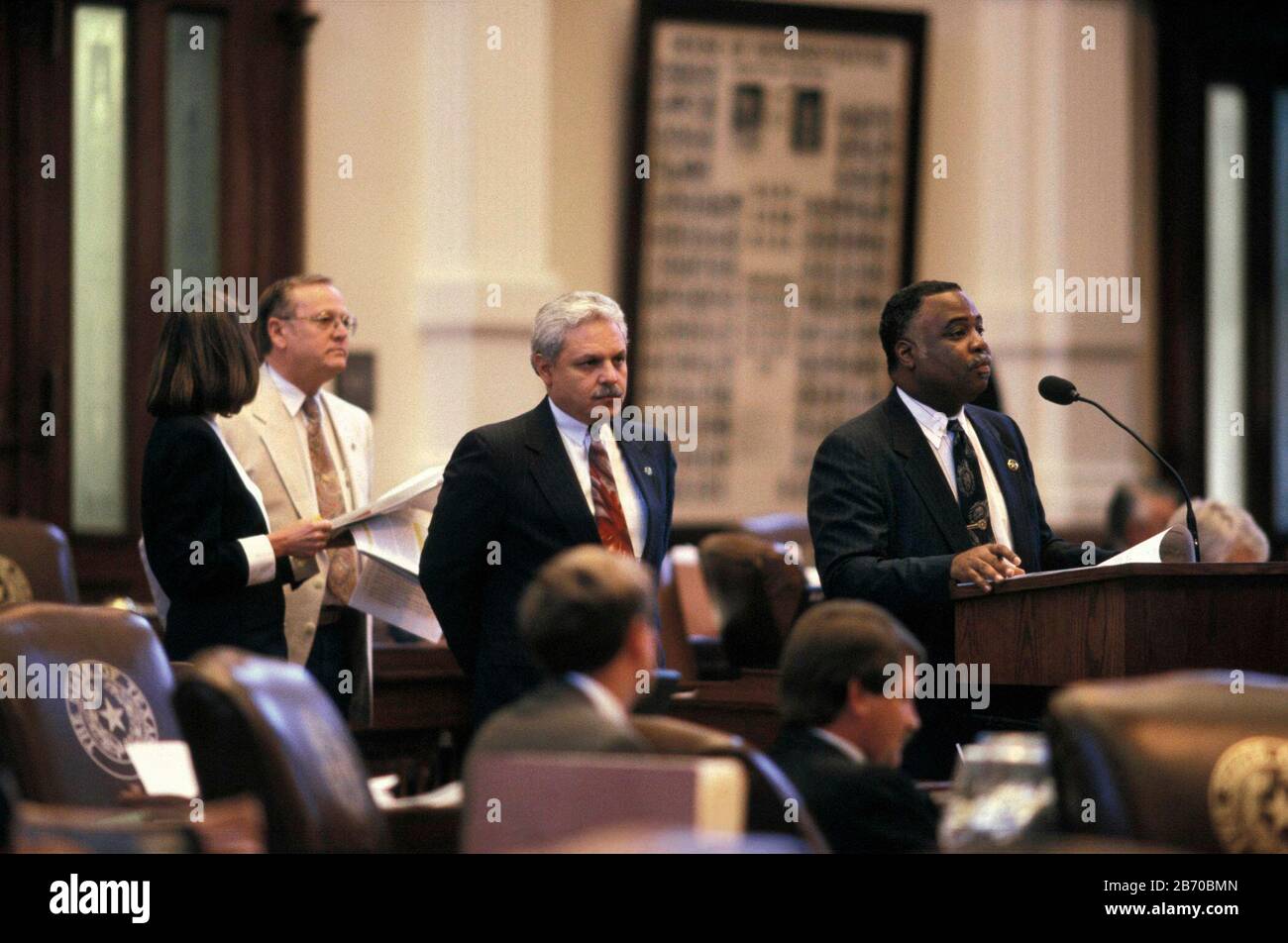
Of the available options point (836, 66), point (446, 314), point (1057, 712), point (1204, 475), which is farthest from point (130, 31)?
point (1057, 712)

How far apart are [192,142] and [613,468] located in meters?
3.48

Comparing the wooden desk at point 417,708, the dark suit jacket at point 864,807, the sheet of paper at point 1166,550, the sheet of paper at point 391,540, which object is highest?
the sheet of paper at point 1166,550

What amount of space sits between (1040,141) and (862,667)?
5.48m

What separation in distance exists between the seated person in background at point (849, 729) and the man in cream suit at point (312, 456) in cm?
192

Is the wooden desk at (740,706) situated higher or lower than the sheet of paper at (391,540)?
lower

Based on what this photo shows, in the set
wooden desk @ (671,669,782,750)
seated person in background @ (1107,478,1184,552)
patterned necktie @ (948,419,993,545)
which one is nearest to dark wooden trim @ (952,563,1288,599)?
patterned necktie @ (948,419,993,545)

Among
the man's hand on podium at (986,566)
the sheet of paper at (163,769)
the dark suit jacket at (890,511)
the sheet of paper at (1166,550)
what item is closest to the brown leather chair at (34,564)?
the sheet of paper at (163,769)

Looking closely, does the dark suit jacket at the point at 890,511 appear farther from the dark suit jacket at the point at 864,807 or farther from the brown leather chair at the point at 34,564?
the brown leather chair at the point at 34,564

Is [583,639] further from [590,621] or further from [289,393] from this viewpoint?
[289,393]

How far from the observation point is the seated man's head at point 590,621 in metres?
2.45

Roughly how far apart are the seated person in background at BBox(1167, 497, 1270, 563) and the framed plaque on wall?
2724 millimetres

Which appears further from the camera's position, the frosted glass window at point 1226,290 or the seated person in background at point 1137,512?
the frosted glass window at point 1226,290

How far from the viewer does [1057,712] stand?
7.64 ft
